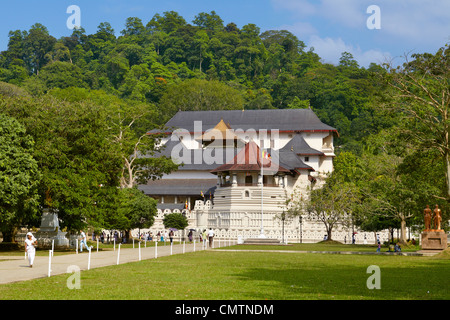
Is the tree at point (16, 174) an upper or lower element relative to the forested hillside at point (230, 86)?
lower

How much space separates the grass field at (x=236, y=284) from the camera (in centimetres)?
1742

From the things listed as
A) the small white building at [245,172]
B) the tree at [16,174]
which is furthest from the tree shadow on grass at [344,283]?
the small white building at [245,172]

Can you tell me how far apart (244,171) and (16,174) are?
147ft

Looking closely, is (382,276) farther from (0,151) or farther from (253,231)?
(253,231)

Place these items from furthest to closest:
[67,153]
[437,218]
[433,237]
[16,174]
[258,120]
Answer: [258,120] → [67,153] → [437,218] → [433,237] → [16,174]

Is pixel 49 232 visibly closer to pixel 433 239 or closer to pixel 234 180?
pixel 433 239

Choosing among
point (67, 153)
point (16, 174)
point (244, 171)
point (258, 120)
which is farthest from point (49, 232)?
point (258, 120)

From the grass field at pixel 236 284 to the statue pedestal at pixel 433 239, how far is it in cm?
1497

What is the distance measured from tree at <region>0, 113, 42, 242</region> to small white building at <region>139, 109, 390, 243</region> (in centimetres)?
3520

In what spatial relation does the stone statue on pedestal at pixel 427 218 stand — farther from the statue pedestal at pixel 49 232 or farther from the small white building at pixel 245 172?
the small white building at pixel 245 172

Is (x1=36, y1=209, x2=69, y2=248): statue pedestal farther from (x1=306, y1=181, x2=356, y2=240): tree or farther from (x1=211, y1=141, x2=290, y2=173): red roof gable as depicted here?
Answer: (x1=211, y1=141, x2=290, y2=173): red roof gable

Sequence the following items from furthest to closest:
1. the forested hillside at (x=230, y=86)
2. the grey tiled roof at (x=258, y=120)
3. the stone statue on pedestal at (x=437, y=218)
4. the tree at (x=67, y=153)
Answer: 1. the forested hillside at (x=230, y=86)
2. the grey tiled roof at (x=258, y=120)
3. the stone statue on pedestal at (x=437, y=218)
4. the tree at (x=67, y=153)

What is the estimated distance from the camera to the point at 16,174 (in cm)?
3897

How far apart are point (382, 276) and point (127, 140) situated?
46885 millimetres
